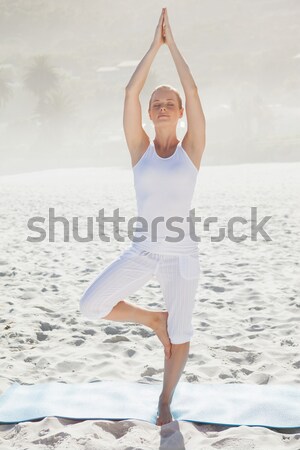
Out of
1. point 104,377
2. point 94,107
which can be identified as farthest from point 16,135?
point 104,377

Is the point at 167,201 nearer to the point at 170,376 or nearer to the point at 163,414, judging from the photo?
the point at 170,376

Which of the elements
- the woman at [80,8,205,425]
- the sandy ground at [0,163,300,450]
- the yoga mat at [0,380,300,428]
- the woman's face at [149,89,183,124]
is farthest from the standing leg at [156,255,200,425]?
the woman's face at [149,89,183,124]

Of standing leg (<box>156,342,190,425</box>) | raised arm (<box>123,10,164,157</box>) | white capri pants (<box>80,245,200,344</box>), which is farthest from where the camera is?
raised arm (<box>123,10,164,157</box>)

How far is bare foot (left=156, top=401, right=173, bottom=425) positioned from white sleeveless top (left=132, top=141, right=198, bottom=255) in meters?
0.83

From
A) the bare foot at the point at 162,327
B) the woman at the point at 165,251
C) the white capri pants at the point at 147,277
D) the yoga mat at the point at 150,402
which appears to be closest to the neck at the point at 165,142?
the woman at the point at 165,251

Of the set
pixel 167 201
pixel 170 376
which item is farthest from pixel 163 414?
pixel 167 201

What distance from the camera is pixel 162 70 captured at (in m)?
147

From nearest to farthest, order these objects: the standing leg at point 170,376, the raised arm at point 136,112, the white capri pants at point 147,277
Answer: the white capri pants at point 147,277 → the standing leg at point 170,376 → the raised arm at point 136,112

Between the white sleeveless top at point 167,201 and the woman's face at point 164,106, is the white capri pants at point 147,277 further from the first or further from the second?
the woman's face at point 164,106

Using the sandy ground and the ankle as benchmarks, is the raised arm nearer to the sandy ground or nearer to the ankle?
the ankle

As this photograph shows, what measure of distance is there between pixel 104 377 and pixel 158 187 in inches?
56.3

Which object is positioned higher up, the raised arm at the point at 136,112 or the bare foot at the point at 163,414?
the raised arm at the point at 136,112

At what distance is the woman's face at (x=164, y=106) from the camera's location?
293cm

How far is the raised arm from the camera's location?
3.05 meters
